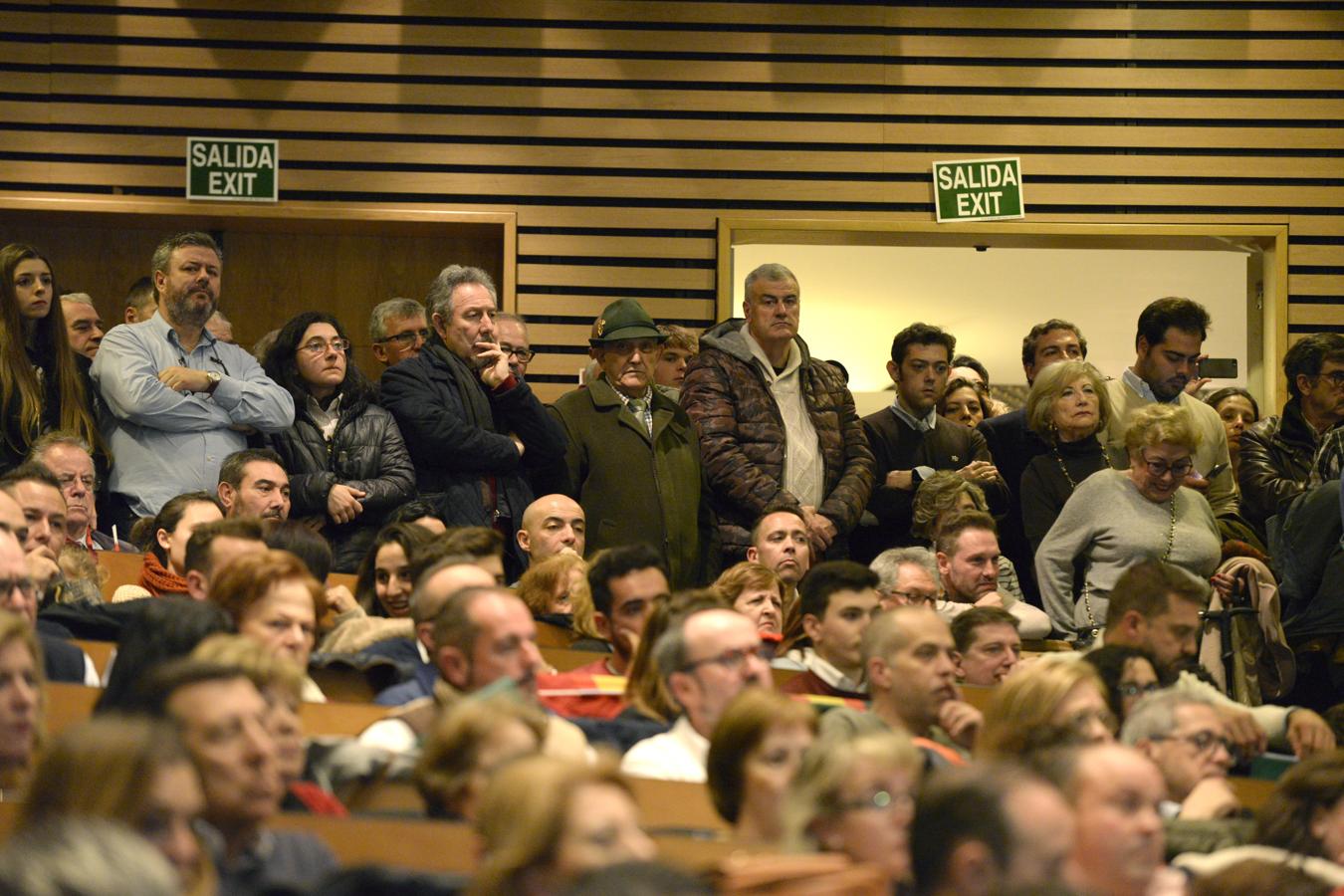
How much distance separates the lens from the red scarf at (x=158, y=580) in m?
4.66

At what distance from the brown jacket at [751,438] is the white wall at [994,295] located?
3.49 metres

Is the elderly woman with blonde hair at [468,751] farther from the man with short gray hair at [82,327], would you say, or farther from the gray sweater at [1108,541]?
the man with short gray hair at [82,327]

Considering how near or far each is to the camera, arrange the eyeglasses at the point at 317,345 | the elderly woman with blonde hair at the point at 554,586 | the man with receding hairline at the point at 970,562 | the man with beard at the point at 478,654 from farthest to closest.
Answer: the eyeglasses at the point at 317,345
the man with receding hairline at the point at 970,562
the elderly woman with blonde hair at the point at 554,586
the man with beard at the point at 478,654

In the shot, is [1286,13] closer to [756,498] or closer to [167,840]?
[756,498]

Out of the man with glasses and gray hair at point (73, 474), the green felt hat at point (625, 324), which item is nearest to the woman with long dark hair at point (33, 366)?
the man with glasses and gray hair at point (73, 474)

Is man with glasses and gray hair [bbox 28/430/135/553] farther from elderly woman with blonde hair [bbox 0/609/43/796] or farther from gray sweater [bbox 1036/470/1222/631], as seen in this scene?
gray sweater [bbox 1036/470/1222/631]

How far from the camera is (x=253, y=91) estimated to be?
25.6 ft

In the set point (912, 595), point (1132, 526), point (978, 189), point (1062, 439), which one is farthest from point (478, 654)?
point (978, 189)

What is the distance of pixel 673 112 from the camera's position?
7.92 metres

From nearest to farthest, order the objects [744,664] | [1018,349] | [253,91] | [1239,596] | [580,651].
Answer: [744,664]
[580,651]
[1239,596]
[253,91]
[1018,349]

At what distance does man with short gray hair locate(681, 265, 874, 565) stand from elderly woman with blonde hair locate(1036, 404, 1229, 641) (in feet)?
2.17

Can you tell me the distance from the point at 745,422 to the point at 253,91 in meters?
3.08

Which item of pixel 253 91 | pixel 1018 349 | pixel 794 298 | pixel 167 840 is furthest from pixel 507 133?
pixel 167 840

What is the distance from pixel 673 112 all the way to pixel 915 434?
225cm
